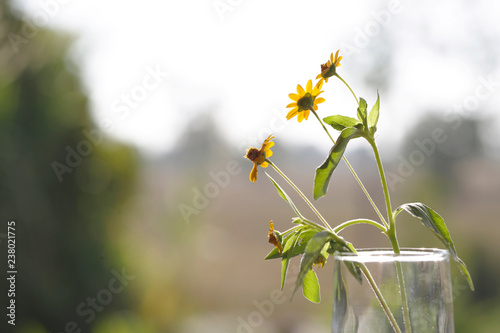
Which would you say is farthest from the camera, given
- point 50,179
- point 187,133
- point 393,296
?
point 187,133

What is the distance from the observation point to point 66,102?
1531 millimetres

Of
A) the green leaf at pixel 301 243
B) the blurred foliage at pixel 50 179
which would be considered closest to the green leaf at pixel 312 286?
the green leaf at pixel 301 243

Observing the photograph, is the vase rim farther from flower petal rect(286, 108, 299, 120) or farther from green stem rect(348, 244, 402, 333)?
flower petal rect(286, 108, 299, 120)

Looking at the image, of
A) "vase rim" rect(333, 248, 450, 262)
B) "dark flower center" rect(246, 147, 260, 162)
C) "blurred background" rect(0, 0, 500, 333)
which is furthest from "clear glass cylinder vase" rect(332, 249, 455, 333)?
"blurred background" rect(0, 0, 500, 333)

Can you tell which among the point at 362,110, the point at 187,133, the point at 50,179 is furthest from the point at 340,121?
the point at 187,133

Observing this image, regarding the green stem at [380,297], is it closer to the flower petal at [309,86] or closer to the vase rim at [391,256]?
the vase rim at [391,256]

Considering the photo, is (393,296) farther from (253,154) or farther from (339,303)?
(253,154)

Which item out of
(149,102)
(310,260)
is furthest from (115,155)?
(310,260)

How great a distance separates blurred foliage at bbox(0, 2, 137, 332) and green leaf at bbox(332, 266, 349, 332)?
1311 millimetres

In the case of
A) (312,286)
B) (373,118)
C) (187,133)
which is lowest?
(312,286)

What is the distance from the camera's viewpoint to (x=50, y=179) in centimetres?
149

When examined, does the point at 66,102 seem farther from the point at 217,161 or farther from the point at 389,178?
the point at 389,178

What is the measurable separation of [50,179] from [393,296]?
140cm

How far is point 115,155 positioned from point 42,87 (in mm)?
300
